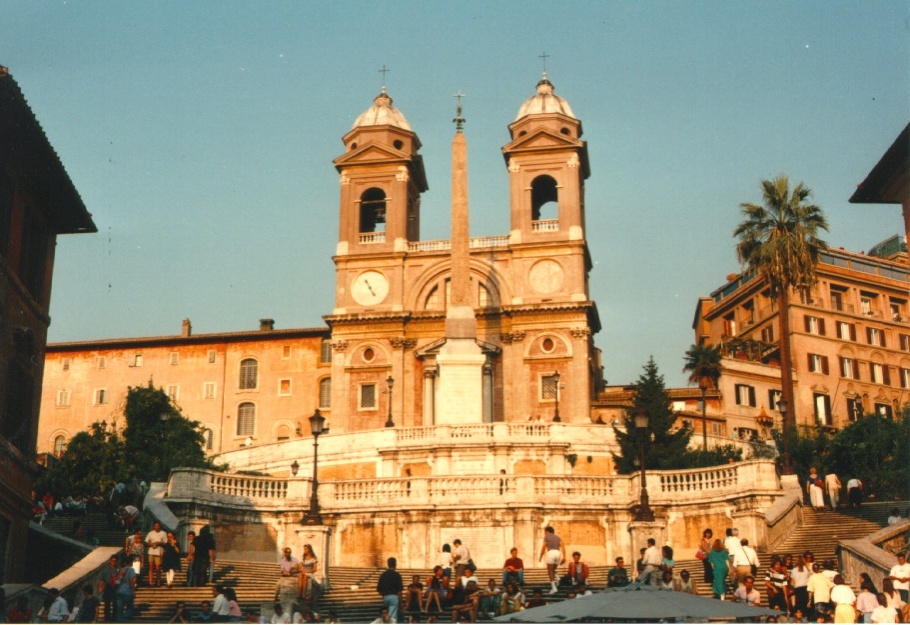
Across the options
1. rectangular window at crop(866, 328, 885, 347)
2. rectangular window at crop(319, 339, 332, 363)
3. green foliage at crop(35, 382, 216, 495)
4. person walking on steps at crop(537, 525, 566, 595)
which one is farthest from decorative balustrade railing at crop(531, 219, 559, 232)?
person walking on steps at crop(537, 525, 566, 595)

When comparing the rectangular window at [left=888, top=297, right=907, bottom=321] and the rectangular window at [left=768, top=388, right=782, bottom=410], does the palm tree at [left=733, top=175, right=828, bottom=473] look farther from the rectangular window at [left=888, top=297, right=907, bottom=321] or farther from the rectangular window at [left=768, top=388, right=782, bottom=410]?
the rectangular window at [left=888, top=297, right=907, bottom=321]

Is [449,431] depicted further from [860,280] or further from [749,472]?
[860,280]

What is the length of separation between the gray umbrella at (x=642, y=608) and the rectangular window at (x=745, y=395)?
5707 centimetres

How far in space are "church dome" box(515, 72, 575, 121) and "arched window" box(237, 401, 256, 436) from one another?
81.5 feet

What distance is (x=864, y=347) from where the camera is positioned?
8475cm

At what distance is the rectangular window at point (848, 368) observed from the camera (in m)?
83.1

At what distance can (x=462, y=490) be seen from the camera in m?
36.7

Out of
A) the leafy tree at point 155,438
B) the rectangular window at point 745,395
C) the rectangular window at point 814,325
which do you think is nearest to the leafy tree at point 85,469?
the leafy tree at point 155,438

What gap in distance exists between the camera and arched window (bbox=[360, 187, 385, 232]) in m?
76.4

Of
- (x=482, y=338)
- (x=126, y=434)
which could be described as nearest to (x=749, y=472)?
(x=126, y=434)

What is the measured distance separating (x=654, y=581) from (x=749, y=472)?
11089 millimetres

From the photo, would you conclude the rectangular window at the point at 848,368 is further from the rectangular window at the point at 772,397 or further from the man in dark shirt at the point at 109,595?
the man in dark shirt at the point at 109,595

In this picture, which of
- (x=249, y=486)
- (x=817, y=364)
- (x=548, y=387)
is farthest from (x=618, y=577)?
(x=817, y=364)

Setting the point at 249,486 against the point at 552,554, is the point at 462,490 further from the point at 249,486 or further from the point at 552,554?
the point at 552,554
